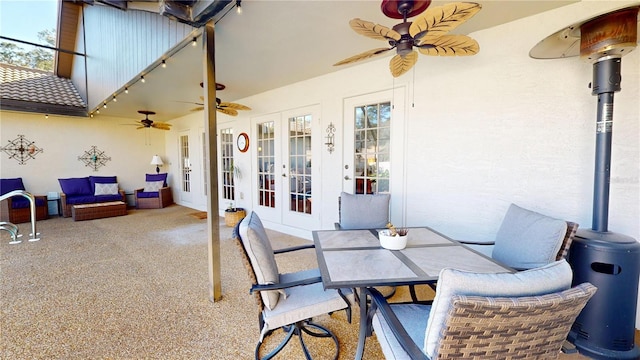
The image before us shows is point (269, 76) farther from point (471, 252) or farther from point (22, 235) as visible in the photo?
point (22, 235)

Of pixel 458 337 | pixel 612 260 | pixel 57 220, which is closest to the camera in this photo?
pixel 458 337

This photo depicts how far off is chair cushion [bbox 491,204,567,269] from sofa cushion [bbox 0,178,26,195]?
883 cm

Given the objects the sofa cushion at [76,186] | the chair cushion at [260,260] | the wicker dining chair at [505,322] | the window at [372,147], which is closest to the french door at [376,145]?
the window at [372,147]

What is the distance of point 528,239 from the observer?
1780mm

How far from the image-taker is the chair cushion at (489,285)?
0.87 metres

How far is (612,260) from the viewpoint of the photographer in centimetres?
169

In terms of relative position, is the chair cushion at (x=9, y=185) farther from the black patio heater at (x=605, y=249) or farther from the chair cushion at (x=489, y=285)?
the black patio heater at (x=605, y=249)

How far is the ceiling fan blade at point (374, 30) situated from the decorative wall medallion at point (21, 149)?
840 centimetres

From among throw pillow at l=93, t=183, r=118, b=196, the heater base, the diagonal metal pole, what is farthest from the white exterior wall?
the heater base

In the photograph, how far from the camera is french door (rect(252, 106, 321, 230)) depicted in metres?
4.30

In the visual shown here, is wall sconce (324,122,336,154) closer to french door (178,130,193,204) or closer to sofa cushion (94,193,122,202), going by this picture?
french door (178,130,193,204)

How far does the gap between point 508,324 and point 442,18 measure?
5.04 feet

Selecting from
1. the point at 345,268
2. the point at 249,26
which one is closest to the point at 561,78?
the point at 345,268

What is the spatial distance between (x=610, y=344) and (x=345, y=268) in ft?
6.13
